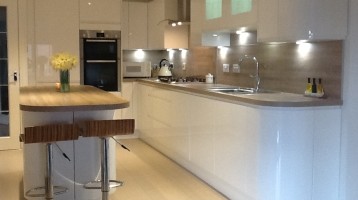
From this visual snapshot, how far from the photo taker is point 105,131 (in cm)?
349

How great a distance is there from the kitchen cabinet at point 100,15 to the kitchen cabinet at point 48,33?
4.2 inches

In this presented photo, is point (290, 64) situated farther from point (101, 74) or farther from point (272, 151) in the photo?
point (101, 74)

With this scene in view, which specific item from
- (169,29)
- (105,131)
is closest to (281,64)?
(105,131)

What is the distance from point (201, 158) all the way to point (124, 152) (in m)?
1.79

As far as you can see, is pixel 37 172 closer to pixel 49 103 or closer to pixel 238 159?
pixel 49 103

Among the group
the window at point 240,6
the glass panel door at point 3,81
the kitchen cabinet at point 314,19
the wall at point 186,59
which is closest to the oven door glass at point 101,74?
the wall at point 186,59

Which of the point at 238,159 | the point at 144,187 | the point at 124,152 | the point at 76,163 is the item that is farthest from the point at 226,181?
the point at 124,152

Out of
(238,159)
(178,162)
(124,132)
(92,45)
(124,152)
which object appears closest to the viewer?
(124,132)

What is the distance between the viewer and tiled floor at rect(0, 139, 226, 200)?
4.24 metres

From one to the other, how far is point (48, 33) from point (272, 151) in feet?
14.1

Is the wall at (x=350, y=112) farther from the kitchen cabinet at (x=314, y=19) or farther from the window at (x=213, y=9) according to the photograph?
the window at (x=213, y=9)

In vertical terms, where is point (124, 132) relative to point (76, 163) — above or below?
above

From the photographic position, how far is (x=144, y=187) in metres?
4.50

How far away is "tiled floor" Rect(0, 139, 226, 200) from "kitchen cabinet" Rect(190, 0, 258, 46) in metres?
1.55
